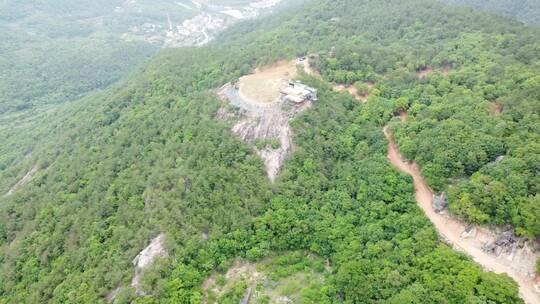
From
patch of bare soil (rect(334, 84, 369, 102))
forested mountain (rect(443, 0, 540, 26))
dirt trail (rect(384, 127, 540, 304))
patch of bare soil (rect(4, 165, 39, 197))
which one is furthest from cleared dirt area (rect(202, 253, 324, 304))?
forested mountain (rect(443, 0, 540, 26))

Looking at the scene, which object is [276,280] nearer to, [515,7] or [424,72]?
[424,72]

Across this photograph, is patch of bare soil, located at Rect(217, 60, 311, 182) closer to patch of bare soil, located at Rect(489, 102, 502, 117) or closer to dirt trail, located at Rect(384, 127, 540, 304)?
dirt trail, located at Rect(384, 127, 540, 304)

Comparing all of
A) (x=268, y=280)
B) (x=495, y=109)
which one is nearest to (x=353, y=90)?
(x=495, y=109)

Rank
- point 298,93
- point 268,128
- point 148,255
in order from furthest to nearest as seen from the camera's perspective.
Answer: point 298,93 → point 268,128 → point 148,255

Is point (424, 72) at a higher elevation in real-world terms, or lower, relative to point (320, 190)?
higher

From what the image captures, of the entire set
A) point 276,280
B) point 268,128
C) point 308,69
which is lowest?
point 276,280

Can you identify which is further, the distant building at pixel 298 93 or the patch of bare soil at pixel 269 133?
the distant building at pixel 298 93

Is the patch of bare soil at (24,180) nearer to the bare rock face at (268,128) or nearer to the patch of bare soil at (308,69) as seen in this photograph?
the bare rock face at (268,128)

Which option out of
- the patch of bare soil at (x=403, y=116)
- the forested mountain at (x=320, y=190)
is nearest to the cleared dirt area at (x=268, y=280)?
the forested mountain at (x=320, y=190)
